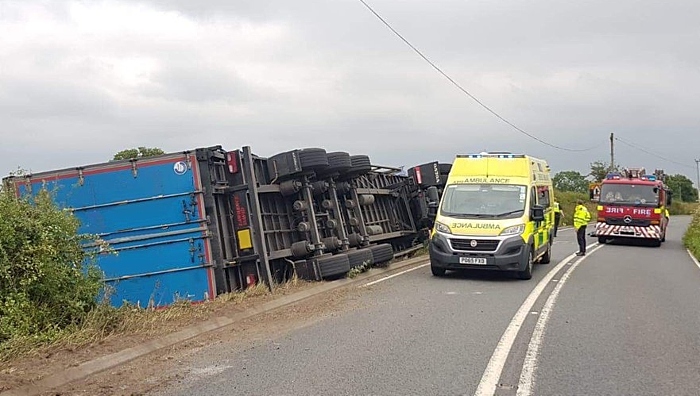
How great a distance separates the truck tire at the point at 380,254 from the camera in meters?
16.0

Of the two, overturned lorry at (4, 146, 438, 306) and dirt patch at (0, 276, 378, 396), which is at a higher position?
overturned lorry at (4, 146, 438, 306)

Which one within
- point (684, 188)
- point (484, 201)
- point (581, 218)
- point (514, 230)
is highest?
point (484, 201)

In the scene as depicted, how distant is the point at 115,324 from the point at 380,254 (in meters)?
8.44

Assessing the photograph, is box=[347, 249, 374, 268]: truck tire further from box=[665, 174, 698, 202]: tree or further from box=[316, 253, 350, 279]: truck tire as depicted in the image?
box=[665, 174, 698, 202]: tree

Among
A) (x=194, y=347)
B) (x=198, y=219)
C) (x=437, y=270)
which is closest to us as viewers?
(x=194, y=347)

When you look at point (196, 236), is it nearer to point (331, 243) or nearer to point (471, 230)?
point (331, 243)

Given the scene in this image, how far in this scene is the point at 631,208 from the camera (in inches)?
1106

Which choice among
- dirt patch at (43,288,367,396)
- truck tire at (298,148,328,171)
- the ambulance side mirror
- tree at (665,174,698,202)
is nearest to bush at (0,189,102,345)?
dirt patch at (43,288,367,396)

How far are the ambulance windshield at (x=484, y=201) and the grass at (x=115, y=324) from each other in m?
5.15

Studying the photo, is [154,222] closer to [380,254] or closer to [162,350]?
[162,350]

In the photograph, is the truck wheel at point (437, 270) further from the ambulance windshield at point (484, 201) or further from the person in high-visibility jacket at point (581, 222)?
the person in high-visibility jacket at point (581, 222)

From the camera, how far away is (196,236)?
11.6 meters

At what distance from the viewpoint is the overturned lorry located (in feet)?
37.9

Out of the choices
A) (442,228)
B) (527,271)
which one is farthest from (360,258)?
(527,271)
